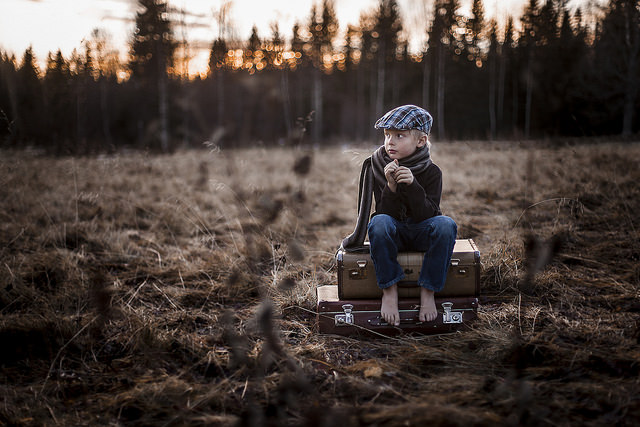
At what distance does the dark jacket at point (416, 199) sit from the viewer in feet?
7.48

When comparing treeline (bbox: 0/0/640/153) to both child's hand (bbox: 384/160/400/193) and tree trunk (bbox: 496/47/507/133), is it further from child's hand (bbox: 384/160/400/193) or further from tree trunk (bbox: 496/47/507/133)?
child's hand (bbox: 384/160/400/193)

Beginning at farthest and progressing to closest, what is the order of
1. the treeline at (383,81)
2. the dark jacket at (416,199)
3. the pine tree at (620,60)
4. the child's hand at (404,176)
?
the treeline at (383,81) → the pine tree at (620,60) → the dark jacket at (416,199) → the child's hand at (404,176)

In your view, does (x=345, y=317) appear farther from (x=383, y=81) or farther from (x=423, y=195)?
(x=383, y=81)

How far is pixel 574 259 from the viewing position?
132 inches

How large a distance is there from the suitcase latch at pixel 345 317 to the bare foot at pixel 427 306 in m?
0.39

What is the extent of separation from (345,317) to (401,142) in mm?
1027

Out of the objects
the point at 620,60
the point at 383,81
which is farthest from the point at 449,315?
the point at 383,81

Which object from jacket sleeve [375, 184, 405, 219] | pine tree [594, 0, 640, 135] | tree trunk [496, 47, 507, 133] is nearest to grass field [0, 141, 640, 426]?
jacket sleeve [375, 184, 405, 219]

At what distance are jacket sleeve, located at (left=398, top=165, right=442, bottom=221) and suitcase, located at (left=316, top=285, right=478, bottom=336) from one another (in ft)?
1.61

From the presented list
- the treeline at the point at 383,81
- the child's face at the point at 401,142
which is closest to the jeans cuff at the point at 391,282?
the child's face at the point at 401,142

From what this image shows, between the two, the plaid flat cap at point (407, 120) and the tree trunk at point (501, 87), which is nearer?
the plaid flat cap at point (407, 120)

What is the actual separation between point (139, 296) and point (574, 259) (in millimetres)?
3361

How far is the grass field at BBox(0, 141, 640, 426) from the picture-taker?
1682mm

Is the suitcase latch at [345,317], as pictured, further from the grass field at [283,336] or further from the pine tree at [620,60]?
the pine tree at [620,60]
